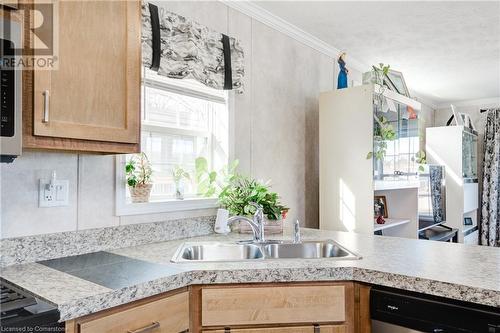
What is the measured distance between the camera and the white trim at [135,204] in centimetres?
190

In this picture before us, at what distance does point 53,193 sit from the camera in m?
1.65

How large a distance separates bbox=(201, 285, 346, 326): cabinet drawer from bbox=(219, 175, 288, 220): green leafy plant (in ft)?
2.83

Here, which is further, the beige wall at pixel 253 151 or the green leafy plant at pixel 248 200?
the green leafy plant at pixel 248 200

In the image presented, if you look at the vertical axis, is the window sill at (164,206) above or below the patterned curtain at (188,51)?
below

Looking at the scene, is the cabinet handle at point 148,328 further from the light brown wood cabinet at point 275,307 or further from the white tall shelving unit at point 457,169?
the white tall shelving unit at point 457,169

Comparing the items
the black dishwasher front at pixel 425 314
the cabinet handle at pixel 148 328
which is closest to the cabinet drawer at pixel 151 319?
the cabinet handle at pixel 148 328

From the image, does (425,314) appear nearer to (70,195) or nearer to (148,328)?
(148,328)

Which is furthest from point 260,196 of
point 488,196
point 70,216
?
point 488,196

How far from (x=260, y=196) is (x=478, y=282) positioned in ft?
4.24

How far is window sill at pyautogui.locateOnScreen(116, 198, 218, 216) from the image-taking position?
6.32 feet

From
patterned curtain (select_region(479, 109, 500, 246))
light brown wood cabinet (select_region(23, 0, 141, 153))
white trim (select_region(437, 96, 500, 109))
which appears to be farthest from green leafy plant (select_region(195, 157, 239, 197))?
white trim (select_region(437, 96, 500, 109))

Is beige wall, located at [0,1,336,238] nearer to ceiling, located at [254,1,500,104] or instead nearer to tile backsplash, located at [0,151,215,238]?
tile backsplash, located at [0,151,215,238]

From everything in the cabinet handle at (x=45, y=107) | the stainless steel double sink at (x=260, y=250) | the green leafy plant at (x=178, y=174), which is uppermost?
the cabinet handle at (x=45, y=107)

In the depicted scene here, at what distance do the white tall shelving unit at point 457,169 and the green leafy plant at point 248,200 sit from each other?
343cm
